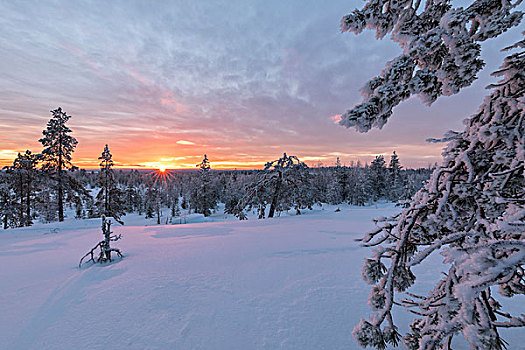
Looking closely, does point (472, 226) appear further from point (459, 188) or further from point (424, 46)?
point (424, 46)

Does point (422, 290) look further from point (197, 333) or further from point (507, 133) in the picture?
point (197, 333)

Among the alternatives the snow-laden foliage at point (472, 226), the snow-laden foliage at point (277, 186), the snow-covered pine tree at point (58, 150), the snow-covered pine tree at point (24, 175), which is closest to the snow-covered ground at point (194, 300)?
the snow-laden foliage at point (472, 226)

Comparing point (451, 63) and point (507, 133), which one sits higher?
point (451, 63)

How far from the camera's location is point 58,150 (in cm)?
2131

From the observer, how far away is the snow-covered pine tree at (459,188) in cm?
135

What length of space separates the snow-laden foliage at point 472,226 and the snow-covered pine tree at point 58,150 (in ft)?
90.1

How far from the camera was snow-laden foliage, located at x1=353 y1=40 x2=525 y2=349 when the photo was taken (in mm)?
1294

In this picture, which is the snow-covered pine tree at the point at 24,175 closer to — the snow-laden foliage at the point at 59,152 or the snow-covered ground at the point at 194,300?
the snow-laden foliage at the point at 59,152

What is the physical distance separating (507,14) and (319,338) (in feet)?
11.8

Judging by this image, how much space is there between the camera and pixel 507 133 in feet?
5.41

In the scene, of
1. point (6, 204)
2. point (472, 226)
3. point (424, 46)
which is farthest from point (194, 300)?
point (6, 204)

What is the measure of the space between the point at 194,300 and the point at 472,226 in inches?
147

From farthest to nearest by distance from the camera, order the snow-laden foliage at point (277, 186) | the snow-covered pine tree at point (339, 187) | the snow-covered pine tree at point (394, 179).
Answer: the snow-covered pine tree at point (339, 187)
the snow-covered pine tree at point (394, 179)
the snow-laden foliage at point (277, 186)

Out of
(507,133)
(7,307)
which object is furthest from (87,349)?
(507,133)
